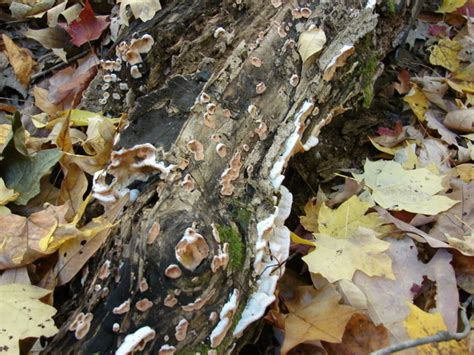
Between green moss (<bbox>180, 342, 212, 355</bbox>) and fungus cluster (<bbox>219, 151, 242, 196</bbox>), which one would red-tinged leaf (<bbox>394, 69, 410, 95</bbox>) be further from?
green moss (<bbox>180, 342, 212, 355</bbox>)

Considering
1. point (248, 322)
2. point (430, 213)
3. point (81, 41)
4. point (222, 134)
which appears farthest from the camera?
point (81, 41)

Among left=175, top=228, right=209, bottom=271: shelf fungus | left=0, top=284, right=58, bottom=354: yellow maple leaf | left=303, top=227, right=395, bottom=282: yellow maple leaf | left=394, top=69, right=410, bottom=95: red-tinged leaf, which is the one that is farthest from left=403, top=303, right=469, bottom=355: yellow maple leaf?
left=394, top=69, right=410, bottom=95: red-tinged leaf

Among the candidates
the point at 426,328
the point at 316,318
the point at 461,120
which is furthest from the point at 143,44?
the point at 461,120

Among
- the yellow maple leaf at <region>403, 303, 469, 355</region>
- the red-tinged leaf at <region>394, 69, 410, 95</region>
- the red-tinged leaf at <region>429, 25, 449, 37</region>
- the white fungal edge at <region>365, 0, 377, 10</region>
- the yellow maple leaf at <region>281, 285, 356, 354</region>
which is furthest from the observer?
the red-tinged leaf at <region>429, 25, 449, 37</region>

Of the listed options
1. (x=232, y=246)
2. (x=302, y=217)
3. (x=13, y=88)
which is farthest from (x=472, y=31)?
(x=13, y=88)

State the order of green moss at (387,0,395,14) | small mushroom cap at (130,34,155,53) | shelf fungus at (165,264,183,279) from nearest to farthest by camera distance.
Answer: shelf fungus at (165,264,183,279)
small mushroom cap at (130,34,155,53)
green moss at (387,0,395,14)

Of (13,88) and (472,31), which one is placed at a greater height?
(13,88)

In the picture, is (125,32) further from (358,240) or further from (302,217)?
(358,240)

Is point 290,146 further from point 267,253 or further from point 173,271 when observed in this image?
point 173,271
